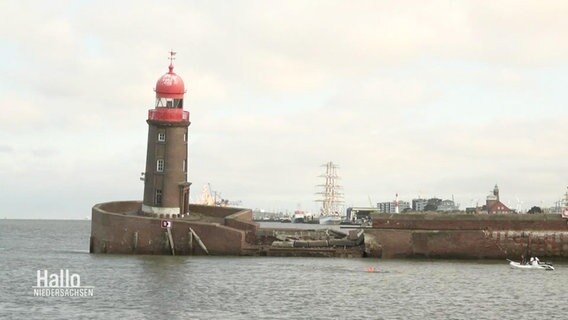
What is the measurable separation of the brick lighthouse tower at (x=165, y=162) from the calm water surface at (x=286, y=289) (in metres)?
5.84

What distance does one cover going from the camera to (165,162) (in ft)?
219

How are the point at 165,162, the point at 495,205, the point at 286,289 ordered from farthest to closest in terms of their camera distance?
the point at 495,205 → the point at 165,162 → the point at 286,289

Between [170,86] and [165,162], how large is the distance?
5950 mm

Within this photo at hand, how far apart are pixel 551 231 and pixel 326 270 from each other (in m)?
17.5

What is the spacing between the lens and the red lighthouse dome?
67.7 metres

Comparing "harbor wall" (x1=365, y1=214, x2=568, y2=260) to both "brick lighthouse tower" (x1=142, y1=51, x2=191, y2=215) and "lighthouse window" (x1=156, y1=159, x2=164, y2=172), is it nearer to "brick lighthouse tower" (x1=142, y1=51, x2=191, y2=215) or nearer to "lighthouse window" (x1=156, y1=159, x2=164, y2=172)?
"brick lighthouse tower" (x1=142, y1=51, x2=191, y2=215)

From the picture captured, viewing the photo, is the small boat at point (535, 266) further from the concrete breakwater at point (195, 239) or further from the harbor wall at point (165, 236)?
the harbor wall at point (165, 236)

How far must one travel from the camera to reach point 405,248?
208ft

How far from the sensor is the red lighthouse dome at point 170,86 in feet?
222

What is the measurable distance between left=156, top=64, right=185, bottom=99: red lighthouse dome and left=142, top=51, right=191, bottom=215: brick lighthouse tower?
0.24m

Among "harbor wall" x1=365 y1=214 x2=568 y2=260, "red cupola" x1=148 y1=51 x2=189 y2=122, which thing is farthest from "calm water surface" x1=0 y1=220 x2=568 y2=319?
"red cupola" x1=148 y1=51 x2=189 y2=122

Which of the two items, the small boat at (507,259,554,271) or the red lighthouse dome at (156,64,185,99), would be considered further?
the red lighthouse dome at (156,64,185,99)

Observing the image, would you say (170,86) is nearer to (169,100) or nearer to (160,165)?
(169,100)

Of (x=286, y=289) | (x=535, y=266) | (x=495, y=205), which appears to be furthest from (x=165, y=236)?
(x=495, y=205)
